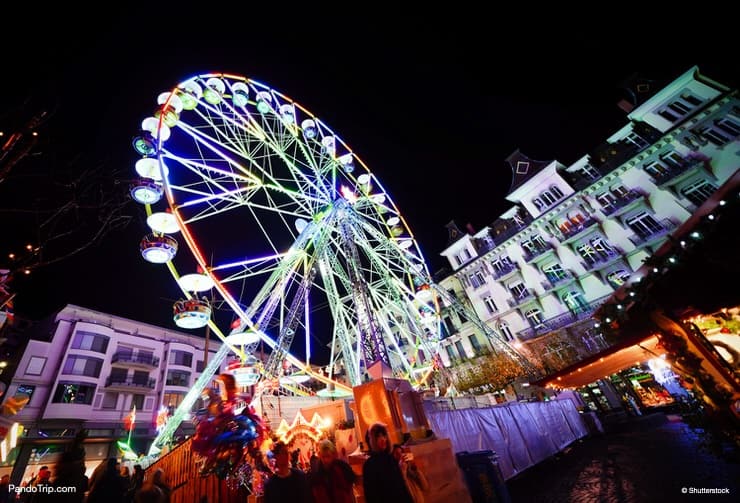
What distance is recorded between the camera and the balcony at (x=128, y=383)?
94.5 ft

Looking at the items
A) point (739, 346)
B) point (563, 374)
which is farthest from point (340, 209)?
point (739, 346)

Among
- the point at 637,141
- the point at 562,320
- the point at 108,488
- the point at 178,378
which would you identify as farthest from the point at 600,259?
the point at 178,378

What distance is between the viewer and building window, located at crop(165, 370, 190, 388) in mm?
33719

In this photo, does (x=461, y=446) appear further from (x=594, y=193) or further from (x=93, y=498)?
(x=594, y=193)

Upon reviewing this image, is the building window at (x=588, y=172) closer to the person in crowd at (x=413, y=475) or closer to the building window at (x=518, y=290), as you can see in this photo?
the building window at (x=518, y=290)

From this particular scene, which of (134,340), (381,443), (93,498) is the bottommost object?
(381,443)

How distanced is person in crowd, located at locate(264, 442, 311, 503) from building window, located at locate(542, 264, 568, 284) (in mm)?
27106

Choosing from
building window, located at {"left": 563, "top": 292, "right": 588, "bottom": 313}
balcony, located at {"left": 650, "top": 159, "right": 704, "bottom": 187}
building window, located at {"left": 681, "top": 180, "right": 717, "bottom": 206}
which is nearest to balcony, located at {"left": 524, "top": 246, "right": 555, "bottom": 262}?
building window, located at {"left": 563, "top": 292, "right": 588, "bottom": 313}

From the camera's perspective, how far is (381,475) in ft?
10.7

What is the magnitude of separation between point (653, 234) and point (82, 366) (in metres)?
49.1

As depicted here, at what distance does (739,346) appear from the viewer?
6.57 metres

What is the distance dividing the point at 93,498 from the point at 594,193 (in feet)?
103
